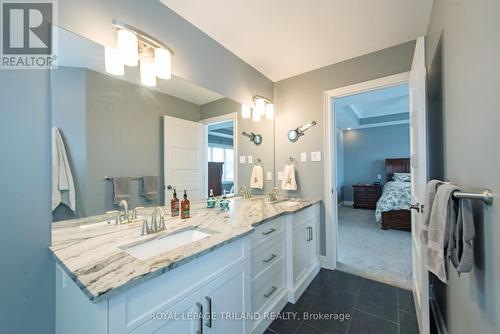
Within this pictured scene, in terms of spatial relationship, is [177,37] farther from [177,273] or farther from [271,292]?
[271,292]

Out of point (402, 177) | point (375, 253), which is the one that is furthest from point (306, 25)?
point (402, 177)

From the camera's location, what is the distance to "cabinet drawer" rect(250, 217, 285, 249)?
1415mm

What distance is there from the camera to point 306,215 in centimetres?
212

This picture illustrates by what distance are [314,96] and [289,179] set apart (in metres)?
1.13

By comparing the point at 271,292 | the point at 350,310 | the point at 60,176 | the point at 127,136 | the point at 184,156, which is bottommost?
the point at 350,310

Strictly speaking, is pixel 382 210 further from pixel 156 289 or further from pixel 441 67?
pixel 156 289

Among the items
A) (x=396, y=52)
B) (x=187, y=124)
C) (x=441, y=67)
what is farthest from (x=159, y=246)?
(x=396, y=52)

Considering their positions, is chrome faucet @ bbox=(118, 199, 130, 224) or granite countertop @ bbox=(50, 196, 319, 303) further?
chrome faucet @ bbox=(118, 199, 130, 224)

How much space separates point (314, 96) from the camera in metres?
2.53

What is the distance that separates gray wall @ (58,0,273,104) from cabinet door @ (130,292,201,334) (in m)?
1.54

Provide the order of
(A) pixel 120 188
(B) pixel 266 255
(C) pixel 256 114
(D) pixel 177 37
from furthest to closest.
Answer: (C) pixel 256 114 → (D) pixel 177 37 → (B) pixel 266 255 → (A) pixel 120 188

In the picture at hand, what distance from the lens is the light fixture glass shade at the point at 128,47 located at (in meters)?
1.25

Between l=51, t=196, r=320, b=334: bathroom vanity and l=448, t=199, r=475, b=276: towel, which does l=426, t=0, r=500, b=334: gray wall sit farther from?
l=51, t=196, r=320, b=334: bathroom vanity

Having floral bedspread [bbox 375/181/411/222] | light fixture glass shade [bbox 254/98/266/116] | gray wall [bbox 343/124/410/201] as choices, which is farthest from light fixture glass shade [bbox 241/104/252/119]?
gray wall [bbox 343/124/410/201]
